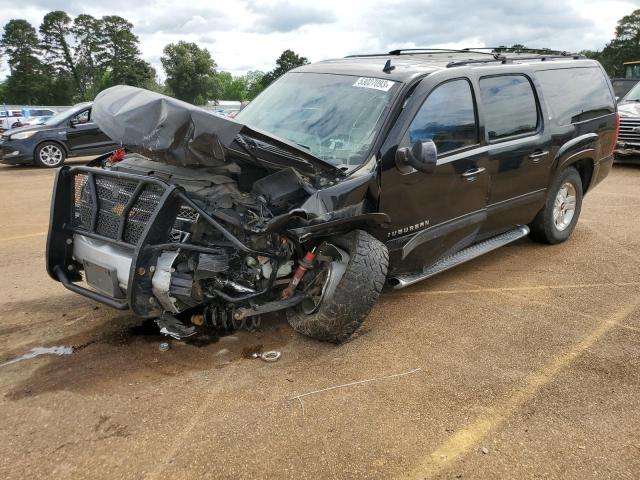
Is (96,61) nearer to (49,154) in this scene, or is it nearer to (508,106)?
(49,154)

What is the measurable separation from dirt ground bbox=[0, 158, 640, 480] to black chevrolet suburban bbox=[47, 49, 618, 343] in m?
0.35

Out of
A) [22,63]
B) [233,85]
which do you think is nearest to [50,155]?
[22,63]

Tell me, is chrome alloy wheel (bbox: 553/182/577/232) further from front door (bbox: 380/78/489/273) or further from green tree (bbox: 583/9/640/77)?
green tree (bbox: 583/9/640/77)

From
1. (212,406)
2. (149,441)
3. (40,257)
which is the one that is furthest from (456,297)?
(40,257)

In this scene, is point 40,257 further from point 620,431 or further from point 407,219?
point 620,431

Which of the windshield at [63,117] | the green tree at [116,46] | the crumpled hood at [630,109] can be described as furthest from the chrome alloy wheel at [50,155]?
the green tree at [116,46]

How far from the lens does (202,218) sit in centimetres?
340

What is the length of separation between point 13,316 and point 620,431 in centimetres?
427

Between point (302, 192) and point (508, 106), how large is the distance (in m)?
2.44

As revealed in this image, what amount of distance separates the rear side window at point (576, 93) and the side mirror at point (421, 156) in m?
2.30

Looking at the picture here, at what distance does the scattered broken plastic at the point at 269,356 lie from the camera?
361cm

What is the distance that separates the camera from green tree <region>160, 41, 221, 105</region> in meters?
57.8

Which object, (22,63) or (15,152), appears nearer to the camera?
(15,152)

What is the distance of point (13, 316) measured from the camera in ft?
14.1
